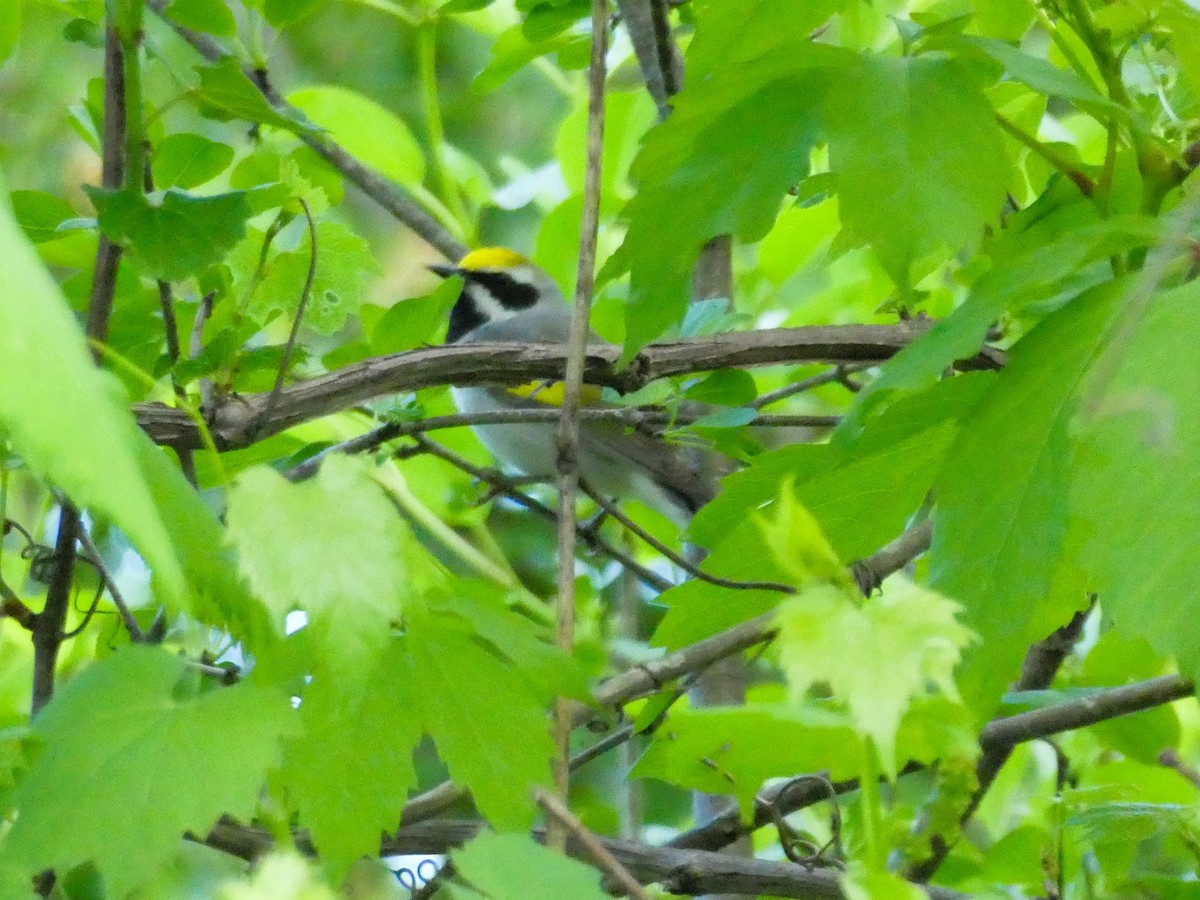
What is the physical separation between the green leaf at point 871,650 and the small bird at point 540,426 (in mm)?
1301

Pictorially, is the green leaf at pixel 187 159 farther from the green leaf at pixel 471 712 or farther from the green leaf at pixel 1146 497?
the green leaf at pixel 1146 497

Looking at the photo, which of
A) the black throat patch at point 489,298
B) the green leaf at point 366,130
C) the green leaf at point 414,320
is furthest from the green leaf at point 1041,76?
the black throat patch at point 489,298

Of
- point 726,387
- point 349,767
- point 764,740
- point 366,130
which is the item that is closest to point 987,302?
point 764,740

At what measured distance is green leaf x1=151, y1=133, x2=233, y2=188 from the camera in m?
0.87

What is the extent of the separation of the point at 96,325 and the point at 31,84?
222 centimetres

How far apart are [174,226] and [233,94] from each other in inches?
4.6

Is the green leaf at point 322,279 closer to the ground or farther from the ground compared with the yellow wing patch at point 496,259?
farther from the ground

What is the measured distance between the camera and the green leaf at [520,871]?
0.35 meters

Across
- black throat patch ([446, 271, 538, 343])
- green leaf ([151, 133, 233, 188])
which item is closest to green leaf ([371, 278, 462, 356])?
green leaf ([151, 133, 233, 188])

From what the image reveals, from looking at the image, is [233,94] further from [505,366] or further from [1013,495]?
[1013,495]

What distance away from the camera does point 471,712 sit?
506 millimetres

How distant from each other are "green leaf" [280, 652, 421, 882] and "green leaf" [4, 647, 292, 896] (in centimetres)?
4

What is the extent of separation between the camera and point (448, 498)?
1371 mm

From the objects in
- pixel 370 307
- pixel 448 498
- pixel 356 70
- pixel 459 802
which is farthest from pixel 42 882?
pixel 356 70
